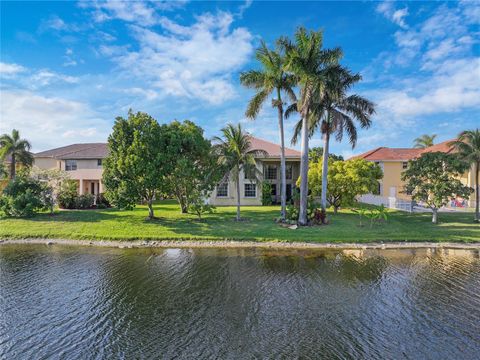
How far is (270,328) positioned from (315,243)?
12890mm

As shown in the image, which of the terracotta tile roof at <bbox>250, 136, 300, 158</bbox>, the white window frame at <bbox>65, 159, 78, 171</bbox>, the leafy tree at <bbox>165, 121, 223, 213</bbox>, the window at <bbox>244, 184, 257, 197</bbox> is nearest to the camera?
the leafy tree at <bbox>165, 121, 223, 213</bbox>

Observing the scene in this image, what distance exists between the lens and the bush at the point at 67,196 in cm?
3308

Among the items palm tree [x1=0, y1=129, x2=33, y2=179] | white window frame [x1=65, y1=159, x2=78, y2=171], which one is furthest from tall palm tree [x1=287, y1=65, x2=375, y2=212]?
palm tree [x1=0, y1=129, x2=33, y2=179]

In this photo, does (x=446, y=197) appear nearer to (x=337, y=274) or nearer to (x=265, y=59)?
(x=337, y=274)

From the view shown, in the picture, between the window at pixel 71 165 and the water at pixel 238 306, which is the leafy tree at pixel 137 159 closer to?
the water at pixel 238 306

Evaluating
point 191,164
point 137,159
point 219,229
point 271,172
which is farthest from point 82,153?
point 219,229

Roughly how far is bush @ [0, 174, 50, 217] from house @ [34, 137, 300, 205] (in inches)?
353

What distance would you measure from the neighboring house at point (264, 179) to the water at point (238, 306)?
19.4m

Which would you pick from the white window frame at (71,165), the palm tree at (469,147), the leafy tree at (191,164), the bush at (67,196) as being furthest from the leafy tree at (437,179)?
the white window frame at (71,165)

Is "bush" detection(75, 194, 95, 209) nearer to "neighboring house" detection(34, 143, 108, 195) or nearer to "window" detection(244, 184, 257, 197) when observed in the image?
"neighboring house" detection(34, 143, 108, 195)

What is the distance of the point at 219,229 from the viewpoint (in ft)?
82.8

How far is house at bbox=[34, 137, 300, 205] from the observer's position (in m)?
38.8

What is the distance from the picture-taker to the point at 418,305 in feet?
41.2

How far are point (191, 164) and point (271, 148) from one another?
1609 cm
